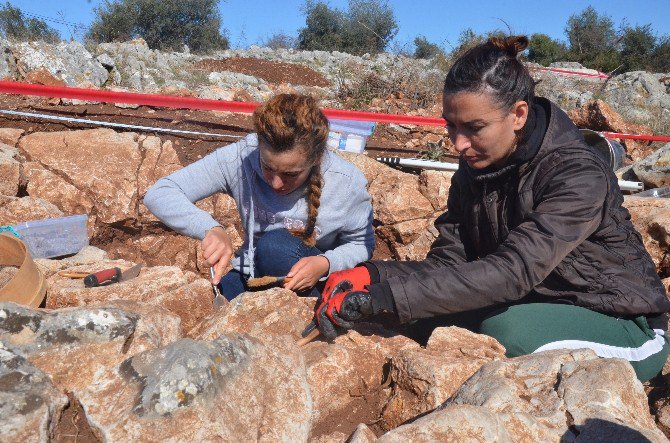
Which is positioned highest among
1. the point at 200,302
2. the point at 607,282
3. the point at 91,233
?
the point at 607,282

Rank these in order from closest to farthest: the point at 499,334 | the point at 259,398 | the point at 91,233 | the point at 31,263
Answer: the point at 259,398, the point at 499,334, the point at 31,263, the point at 91,233

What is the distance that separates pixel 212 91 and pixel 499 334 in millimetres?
7782

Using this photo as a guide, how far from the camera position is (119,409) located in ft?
5.00

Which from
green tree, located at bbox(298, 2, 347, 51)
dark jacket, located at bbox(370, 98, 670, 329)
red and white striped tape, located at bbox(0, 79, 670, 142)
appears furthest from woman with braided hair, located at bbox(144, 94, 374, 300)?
green tree, located at bbox(298, 2, 347, 51)

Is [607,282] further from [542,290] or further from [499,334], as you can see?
[499,334]

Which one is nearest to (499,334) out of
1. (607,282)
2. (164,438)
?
(607,282)

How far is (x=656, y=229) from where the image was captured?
3900 millimetres

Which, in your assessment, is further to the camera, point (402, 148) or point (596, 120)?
point (596, 120)

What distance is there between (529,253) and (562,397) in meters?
0.70

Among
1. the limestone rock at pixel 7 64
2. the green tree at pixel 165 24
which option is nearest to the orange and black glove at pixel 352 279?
the limestone rock at pixel 7 64

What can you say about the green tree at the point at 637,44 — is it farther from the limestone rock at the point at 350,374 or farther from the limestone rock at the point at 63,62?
the limestone rock at the point at 350,374

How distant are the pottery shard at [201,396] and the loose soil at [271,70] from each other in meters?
11.6

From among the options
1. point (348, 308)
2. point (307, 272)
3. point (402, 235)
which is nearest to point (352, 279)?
point (348, 308)

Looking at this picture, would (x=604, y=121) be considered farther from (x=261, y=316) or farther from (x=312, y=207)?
(x=261, y=316)
